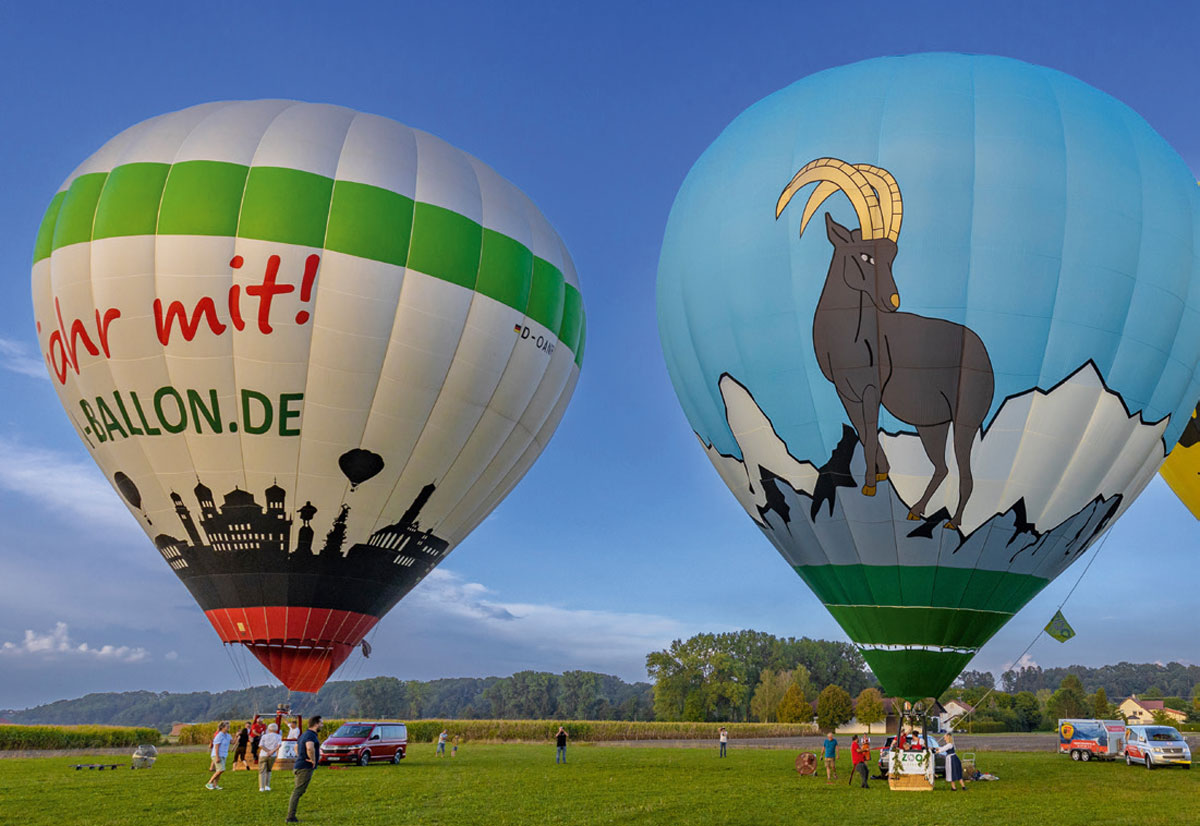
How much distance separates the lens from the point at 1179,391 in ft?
49.5

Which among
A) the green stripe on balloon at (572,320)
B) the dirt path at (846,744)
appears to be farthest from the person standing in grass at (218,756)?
the dirt path at (846,744)

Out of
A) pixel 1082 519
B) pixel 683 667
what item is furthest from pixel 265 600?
pixel 683 667

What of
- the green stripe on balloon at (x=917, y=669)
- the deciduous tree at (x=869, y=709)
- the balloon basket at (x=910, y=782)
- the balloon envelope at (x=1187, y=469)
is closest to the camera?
the green stripe on balloon at (x=917, y=669)

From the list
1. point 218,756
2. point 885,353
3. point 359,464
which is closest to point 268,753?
point 218,756

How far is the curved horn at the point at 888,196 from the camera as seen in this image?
13998 millimetres

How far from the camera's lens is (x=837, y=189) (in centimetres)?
1447

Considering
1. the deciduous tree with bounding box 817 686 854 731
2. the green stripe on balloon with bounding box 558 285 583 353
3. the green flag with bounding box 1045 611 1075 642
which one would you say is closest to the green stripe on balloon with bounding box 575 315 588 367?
the green stripe on balloon with bounding box 558 285 583 353

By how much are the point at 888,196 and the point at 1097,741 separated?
69.8 ft

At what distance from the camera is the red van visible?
900 inches

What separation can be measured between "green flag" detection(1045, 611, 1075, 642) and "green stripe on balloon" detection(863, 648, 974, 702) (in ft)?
16.8

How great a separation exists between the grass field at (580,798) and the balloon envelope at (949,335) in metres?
2.61

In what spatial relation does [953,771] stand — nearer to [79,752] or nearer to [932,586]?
[932,586]

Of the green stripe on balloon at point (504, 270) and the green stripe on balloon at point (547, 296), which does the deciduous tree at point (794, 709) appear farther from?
the green stripe on balloon at point (504, 270)

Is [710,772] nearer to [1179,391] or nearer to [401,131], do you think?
[1179,391]
